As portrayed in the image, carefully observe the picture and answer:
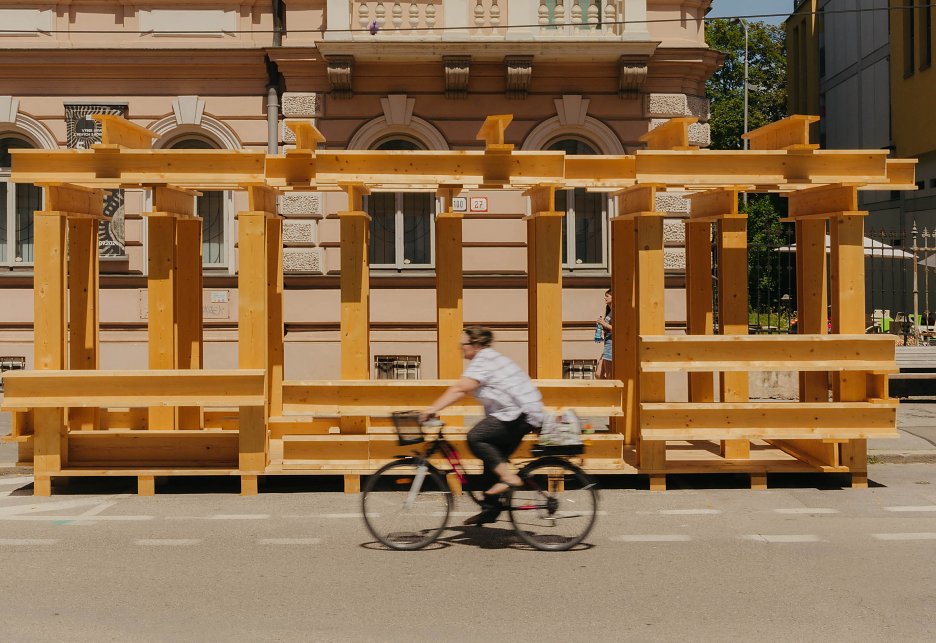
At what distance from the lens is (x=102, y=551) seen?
8742mm

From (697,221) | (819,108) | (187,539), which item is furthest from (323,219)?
(819,108)

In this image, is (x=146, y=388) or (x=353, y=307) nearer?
(x=146, y=388)

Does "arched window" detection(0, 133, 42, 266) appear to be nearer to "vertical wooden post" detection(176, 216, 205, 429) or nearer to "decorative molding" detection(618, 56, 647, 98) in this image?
"vertical wooden post" detection(176, 216, 205, 429)

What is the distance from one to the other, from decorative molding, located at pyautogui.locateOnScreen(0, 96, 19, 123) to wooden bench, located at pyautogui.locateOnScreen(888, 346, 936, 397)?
14324mm

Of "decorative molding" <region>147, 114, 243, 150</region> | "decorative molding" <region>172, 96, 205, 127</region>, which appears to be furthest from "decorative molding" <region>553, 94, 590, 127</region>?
"decorative molding" <region>172, 96, 205, 127</region>

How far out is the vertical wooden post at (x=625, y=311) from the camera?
1297 centimetres

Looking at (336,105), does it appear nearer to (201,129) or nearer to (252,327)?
(201,129)

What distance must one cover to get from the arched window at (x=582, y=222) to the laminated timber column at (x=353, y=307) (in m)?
9.14

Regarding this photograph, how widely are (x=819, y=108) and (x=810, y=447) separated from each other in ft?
125

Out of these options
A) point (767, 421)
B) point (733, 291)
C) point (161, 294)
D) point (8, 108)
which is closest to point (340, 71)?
point (8, 108)

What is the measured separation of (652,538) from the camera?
9.19 meters

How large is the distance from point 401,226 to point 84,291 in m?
8.50

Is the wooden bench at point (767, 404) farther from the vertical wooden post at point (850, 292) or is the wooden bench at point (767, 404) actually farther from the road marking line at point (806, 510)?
the road marking line at point (806, 510)

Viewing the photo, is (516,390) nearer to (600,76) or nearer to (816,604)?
(816,604)
